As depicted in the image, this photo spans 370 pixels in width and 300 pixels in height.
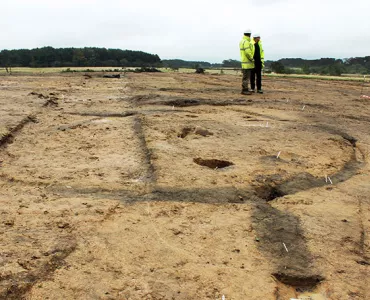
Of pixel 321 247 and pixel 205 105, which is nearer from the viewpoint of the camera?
pixel 321 247

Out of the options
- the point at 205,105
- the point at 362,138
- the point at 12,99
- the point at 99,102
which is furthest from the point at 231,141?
the point at 12,99

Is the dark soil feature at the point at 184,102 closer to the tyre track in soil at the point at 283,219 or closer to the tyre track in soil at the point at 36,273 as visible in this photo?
the tyre track in soil at the point at 283,219

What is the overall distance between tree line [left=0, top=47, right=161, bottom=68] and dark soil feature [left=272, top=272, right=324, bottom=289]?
2974 centimetres

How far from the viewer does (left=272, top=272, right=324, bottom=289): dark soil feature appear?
8.50 ft

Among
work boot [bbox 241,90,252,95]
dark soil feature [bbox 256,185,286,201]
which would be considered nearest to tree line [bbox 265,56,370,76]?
work boot [bbox 241,90,252,95]

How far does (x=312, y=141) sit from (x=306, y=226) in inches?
111

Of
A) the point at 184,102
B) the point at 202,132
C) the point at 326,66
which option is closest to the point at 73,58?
the point at 326,66

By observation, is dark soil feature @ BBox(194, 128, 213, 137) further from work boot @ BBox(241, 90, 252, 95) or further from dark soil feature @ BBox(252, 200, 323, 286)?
work boot @ BBox(241, 90, 252, 95)

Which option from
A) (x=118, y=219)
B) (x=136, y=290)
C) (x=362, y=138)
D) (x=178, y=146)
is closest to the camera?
(x=136, y=290)

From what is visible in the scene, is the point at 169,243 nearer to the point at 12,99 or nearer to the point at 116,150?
the point at 116,150

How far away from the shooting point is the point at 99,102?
8781 millimetres

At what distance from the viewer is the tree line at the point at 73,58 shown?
98.4ft

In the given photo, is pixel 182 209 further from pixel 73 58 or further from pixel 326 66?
pixel 326 66

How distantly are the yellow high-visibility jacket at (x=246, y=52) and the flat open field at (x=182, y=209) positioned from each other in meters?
4.32
